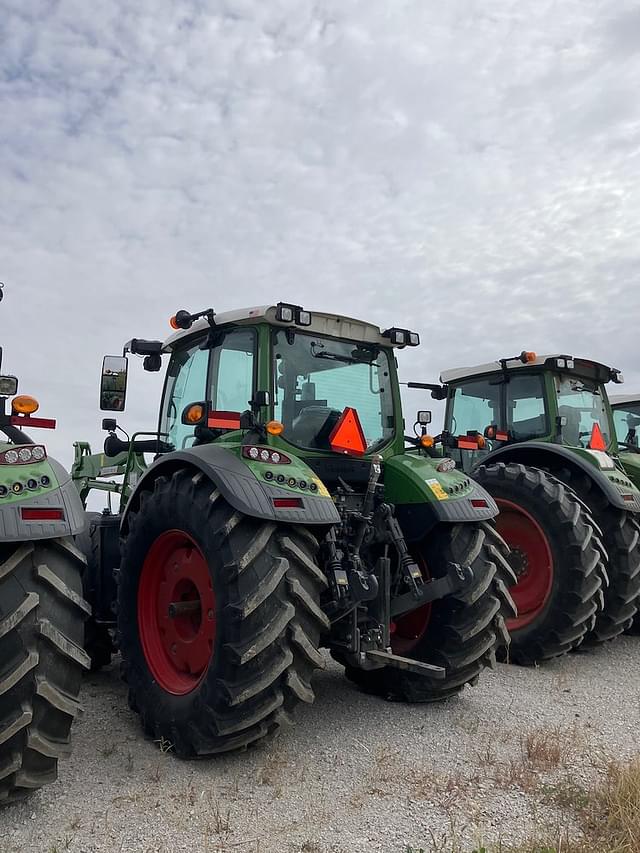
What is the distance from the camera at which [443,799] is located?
10.9 ft

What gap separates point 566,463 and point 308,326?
10.9 ft

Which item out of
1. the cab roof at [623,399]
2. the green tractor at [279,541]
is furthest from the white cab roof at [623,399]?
the green tractor at [279,541]

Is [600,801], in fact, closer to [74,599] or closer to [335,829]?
[335,829]

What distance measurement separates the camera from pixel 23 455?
3.23m

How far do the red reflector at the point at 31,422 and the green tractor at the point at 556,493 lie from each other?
3.51m

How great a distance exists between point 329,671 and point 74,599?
295cm

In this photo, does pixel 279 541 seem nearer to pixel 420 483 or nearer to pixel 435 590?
pixel 435 590

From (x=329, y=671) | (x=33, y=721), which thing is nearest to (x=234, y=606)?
(x=33, y=721)

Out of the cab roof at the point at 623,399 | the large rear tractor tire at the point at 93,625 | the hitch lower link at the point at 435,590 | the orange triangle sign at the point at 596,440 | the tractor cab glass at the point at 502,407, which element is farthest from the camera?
the cab roof at the point at 623,399

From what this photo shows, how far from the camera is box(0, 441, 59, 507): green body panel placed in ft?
10.1

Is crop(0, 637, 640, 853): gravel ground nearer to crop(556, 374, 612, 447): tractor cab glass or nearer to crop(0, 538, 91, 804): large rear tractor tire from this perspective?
crop(0, 538, 91, 804): large rear tractor tire

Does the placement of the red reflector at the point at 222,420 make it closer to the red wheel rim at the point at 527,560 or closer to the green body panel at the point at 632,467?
the red wheel rim at the point at 527,560

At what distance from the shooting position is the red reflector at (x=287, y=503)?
12.3ft

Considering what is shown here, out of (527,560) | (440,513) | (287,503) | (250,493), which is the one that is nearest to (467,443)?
(527,560)
